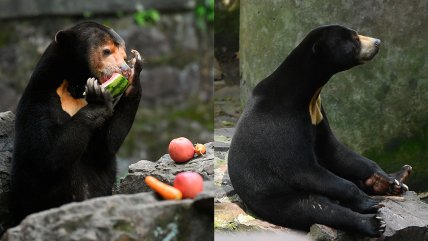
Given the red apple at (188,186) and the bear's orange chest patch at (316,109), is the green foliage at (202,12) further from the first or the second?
the red apple at (188,186)

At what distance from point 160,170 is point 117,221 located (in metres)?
1.35

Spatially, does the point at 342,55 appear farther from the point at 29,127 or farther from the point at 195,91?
the point at 195,91

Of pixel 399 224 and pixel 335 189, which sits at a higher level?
pixel 335 189

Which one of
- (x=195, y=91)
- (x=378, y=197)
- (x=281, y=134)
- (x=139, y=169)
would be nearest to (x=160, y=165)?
(x=139, y=169)

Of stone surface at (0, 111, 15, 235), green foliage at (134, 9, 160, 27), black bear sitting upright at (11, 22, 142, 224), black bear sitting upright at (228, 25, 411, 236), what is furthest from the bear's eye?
green foliage at (134, 9, 160, 27)

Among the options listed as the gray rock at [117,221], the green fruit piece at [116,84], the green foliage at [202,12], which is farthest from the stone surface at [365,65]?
the green foliage at [202,12]

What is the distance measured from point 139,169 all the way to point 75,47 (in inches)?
33.9

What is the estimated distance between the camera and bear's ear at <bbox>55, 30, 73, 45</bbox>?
3615 millimetres

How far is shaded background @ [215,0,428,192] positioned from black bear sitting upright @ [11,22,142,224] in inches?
20.3

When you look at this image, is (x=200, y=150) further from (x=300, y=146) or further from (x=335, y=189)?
(x=335, y=189)

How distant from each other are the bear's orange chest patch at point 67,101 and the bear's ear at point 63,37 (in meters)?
0.18

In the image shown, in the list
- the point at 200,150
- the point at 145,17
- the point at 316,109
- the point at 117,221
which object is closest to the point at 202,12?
the point at 145,17

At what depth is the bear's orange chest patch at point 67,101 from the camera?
3.59m

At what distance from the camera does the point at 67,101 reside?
362cm
